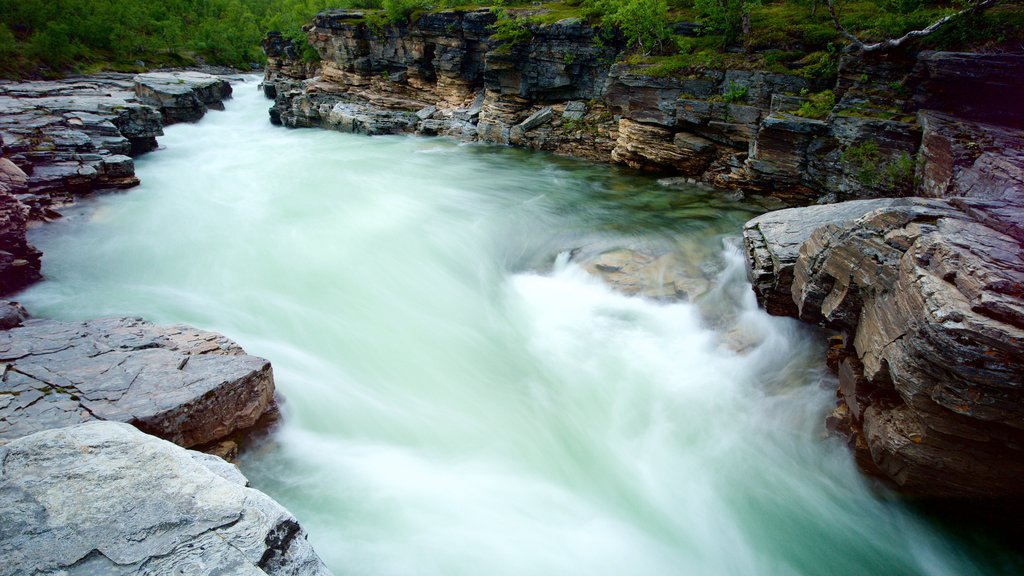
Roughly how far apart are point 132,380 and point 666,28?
18.0 meters

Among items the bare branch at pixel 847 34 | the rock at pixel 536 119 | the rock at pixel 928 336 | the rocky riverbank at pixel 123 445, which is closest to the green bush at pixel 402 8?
the rock at pixel 536 119

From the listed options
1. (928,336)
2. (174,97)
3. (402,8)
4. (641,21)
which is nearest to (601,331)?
(928,336)

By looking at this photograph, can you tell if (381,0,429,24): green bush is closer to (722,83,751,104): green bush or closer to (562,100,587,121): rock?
(562,100,587,121): rock

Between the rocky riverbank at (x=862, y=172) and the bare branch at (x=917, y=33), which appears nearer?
the rocky riverbank at (x=862, y=172)

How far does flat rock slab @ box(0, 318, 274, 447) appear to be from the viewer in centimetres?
543

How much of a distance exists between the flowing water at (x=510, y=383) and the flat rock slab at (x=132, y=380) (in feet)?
2.55

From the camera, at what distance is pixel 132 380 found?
6.03 m

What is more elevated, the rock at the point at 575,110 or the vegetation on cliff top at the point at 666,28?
the vegetation on cliff top at the point at 666,28

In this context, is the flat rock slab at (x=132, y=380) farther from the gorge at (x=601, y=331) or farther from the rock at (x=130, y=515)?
the rock at (x=130, y=515)

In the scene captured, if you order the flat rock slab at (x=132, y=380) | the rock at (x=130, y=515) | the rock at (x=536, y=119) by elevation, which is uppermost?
the rock at (x=536, y=119)

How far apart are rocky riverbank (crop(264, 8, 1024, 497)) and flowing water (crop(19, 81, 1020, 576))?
Answer: 3.19ft

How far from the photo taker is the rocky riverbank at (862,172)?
4746 millimetres

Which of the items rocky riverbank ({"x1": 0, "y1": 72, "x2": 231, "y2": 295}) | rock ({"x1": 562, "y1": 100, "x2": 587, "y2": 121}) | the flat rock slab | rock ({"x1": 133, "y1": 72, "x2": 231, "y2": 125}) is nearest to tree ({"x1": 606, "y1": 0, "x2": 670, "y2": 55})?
rock ({"x1": 562, "y1": 100, "x2": 587, "y2": 121})

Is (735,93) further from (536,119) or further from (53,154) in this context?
(53,154)
